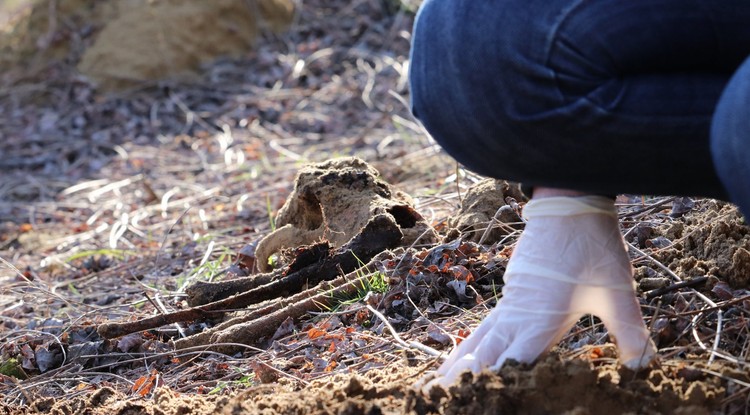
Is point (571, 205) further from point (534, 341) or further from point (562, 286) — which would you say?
point (534, 341)

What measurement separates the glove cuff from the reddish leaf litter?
10.1 inches

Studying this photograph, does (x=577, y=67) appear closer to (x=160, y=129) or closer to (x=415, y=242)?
(x=415, y=242)

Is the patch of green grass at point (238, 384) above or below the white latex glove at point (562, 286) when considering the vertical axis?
below

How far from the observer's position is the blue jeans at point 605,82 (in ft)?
4.00

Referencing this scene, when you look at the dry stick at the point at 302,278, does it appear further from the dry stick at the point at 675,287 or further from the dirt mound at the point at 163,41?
the dirt mound at the point at 163,41

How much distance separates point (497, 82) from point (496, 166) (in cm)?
16

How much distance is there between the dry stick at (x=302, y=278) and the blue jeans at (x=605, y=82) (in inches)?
51.0

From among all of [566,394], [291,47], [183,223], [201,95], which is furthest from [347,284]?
[291,47]

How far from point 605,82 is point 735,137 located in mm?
201

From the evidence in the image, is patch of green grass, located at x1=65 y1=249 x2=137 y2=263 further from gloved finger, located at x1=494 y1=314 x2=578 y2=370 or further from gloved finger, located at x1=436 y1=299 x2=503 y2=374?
gloved finger, located at x1=494 y1=314 x2=578 y2=370

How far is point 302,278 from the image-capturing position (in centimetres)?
255

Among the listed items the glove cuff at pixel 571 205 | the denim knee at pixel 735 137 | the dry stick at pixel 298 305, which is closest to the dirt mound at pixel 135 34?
the dry stick at pixel 298 305

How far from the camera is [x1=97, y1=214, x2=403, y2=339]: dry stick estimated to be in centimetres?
252

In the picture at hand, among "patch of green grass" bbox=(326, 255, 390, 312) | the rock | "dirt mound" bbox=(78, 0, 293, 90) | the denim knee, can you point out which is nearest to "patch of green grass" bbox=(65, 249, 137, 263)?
the rock
